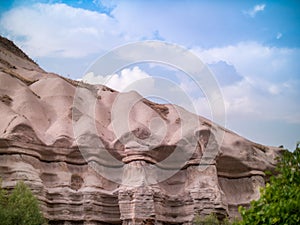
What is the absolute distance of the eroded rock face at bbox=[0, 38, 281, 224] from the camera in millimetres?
27844

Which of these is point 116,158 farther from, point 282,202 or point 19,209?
point 282,202

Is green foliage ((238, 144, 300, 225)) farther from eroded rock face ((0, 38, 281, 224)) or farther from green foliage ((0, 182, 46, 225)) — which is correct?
eroded rock face ((0, 38, 281, 224))

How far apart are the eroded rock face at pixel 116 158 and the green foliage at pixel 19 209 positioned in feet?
7.60

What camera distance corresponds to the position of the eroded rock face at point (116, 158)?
91.4ft

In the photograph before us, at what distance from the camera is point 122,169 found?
30328 mm

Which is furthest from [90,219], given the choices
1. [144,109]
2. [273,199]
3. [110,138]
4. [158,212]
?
[273,199]

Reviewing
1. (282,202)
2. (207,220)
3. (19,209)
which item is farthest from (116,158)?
(282,202)

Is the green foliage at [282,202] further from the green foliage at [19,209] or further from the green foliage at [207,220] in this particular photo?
the green foliage at [207,220]

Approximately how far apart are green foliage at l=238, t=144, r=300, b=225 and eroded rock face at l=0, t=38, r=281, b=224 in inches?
530

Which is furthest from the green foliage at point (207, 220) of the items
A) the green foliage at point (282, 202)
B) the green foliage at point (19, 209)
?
the green foliage at point (282, 202)

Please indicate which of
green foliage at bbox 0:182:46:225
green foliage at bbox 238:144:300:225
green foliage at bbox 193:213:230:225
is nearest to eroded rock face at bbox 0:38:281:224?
green foliage at bbox 193:213:230:225

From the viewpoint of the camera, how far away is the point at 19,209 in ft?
75.4

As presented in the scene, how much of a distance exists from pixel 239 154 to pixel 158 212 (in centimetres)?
806

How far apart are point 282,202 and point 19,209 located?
1293 cm
